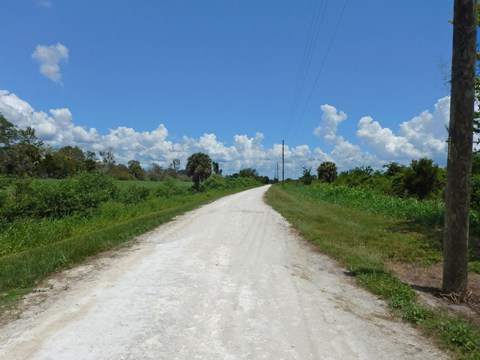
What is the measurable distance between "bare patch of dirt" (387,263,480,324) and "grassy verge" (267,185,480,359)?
0.94 ft

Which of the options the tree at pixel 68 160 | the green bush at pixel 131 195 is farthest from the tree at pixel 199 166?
the green bush at pixel 131 195

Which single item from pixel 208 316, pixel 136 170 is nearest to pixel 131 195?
pixel 208 316

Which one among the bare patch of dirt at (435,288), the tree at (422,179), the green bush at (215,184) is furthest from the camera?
the green bush at (215,184)

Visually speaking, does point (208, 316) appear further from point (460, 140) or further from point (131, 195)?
point (131, 195)

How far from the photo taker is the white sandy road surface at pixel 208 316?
153 inches

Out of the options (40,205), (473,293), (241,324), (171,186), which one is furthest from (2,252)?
(171,186)

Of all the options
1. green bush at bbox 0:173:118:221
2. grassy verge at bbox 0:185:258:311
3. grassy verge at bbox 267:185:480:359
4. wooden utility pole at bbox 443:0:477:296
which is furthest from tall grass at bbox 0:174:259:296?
wooden utility pole at bbox 443:0:477:296

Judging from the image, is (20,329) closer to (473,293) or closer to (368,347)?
(368,347)

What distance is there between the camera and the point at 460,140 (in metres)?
5.78

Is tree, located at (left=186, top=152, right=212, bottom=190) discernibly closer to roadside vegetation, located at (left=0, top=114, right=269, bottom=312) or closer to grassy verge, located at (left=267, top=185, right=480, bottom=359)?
roadside vegetation, located at (left=0, top=114, right=269, bottom=312)

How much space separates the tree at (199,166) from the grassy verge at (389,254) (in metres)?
60.7

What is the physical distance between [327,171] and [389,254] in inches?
3548

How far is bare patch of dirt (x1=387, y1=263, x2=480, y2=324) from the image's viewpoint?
561 cm

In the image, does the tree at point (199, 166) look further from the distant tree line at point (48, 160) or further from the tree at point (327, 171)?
the tree at point (327, 171)
